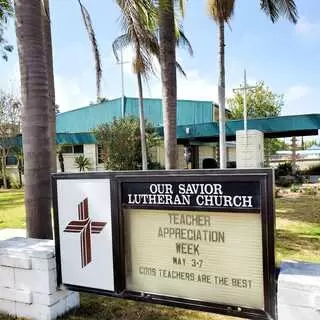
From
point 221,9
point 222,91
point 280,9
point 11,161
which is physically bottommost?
point 11,161

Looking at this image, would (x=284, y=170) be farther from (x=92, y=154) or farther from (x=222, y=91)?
(x=92, y=154)

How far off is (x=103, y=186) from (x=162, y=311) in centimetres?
156

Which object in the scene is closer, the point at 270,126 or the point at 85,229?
the point at 85,229

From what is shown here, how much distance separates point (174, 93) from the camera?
960 centimetres

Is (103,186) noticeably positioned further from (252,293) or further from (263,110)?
(263,110)

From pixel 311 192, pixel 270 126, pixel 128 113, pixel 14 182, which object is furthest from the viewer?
pixel 128 113

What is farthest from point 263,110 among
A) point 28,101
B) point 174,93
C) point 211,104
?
point 28,101

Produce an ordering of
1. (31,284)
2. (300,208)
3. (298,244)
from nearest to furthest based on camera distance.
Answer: (31,284)
(298,244)
(300,208)

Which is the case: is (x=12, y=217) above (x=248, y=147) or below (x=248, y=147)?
below

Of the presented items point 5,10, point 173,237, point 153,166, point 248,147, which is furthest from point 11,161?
point 173,237

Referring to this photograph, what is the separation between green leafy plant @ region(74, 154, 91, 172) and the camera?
2700cm

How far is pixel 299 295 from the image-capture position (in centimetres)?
278

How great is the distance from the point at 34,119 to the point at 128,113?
26220mm

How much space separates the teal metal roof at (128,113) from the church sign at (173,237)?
23.9 metres
